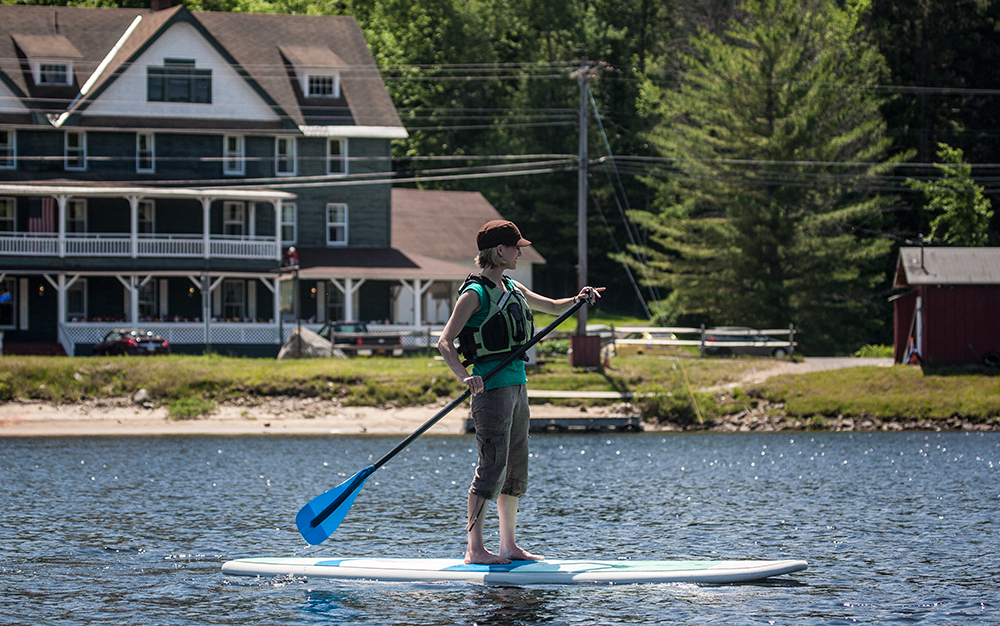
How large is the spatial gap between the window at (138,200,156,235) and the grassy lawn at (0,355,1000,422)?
11.0 meters

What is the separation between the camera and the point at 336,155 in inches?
1845

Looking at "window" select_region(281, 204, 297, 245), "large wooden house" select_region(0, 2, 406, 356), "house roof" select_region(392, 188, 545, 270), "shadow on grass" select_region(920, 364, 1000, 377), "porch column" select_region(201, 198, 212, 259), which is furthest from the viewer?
"house roof" select_region(392, 188, 545, 270)

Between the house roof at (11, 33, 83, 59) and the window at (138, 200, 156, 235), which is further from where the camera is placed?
the window at (138, 200, 156, 235)

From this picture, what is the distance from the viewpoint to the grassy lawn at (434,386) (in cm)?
3108

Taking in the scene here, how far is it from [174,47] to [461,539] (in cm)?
3545

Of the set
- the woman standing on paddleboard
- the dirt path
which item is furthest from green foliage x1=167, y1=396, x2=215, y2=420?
the woman standing on paddleboard

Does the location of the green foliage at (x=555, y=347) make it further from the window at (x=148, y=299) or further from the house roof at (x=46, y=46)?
the house roof at (x=46, y=46)

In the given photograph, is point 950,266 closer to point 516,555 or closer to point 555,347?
point 555,347

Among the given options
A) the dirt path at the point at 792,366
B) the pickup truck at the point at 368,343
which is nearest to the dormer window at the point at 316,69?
the pickup truck at the point at 368,343

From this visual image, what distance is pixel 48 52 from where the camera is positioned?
4359 cm

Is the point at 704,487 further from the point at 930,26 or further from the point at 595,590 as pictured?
the point at 930,26

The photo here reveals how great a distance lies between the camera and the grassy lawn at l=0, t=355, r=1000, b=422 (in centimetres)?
3108

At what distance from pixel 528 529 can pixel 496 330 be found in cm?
472

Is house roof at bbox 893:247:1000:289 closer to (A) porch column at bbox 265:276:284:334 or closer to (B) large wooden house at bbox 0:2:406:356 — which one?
(B) large wooden house at bbox 0:2:406:356
